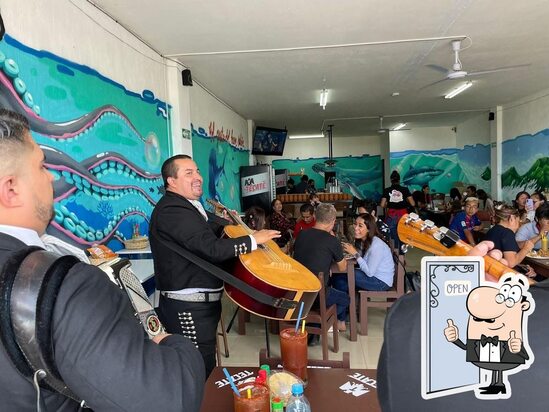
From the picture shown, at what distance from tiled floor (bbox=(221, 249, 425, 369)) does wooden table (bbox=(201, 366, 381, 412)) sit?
63.4 inches

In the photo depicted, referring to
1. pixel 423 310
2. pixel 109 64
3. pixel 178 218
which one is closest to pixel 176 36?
pixel 109 64

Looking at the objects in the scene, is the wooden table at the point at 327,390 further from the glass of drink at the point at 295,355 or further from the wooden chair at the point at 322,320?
the wooden chair at the point at 322,320

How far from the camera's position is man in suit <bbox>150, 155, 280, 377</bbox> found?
6.11 feet

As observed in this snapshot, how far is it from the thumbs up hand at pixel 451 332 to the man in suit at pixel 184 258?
4.27ft

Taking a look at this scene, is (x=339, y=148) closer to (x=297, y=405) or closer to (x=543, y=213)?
(x=543, y=213)

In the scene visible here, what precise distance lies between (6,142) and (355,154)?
1379 centimetres

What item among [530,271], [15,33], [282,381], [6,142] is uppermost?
[15,33]

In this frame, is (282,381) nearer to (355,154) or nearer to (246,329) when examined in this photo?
(246,329)

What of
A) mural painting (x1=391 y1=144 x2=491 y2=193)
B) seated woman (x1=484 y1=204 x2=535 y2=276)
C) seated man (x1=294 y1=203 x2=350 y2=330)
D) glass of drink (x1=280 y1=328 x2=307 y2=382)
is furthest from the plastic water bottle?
mural painting (x1=391 y1=144 x2=491 y2=193)

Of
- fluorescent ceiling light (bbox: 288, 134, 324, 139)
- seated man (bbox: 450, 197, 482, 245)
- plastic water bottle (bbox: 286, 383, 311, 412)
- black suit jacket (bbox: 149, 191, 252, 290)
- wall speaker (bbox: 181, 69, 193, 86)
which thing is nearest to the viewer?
plastic water bottle (bbox: 286, 383, 311, 412)

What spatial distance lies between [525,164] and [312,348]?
7.01 meters

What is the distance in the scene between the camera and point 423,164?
12.8 meters

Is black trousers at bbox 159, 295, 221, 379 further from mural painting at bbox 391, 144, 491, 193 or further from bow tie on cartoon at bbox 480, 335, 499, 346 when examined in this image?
mural painting at bbox 391, 144, 491, 193

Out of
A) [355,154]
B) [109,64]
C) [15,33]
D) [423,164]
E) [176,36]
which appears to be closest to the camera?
[15,33]
